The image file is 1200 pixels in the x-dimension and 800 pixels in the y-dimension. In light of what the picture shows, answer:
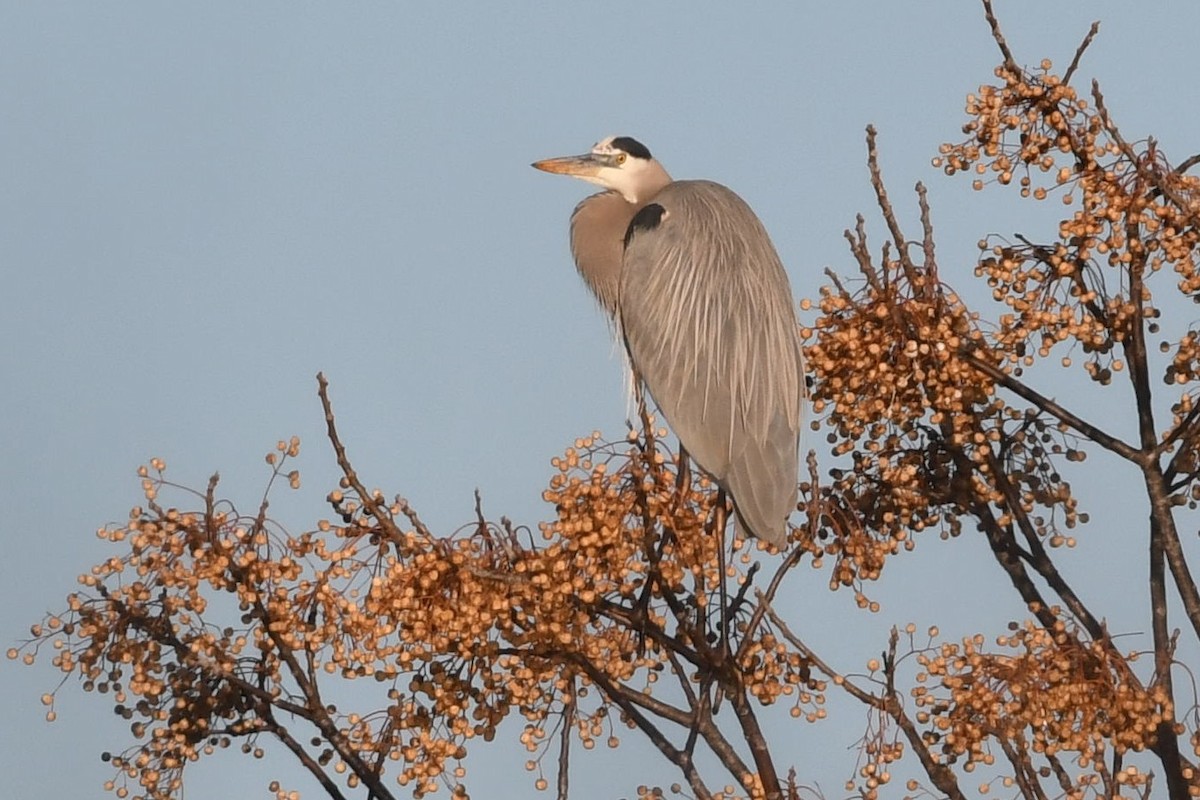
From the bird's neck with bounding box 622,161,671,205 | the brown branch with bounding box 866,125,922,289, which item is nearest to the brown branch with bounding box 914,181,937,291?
the brown branch with bounding box 866,125,922,289

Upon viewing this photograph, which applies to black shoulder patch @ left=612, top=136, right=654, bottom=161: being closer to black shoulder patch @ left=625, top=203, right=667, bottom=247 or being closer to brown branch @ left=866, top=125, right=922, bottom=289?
black shoulder patch @ left=625, top=203, right=667, bottom=247

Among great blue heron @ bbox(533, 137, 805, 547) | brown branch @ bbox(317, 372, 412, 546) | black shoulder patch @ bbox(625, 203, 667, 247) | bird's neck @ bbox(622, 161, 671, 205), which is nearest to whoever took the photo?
brown branch @ bbox(317, 372, 412, 546)

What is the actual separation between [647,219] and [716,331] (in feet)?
1.53

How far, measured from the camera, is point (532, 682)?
3.01m

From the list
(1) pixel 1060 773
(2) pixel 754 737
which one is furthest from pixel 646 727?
(1) pixel 1060 773

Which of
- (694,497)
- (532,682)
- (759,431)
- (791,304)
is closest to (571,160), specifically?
(791,304)

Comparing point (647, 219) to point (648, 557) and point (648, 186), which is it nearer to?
point (648, 186)

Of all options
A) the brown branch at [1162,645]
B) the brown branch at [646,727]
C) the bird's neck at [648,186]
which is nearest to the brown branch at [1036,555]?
the brown branch at [1162,645]

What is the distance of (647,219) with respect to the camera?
490cm

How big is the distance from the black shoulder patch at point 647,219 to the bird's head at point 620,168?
1.42 feet

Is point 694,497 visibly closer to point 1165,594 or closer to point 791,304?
point 1165,594

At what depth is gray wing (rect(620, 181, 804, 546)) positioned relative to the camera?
432 centimetres

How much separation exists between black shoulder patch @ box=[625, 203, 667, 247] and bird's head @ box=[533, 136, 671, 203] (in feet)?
1.42

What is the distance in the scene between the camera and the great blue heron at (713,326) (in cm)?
427
